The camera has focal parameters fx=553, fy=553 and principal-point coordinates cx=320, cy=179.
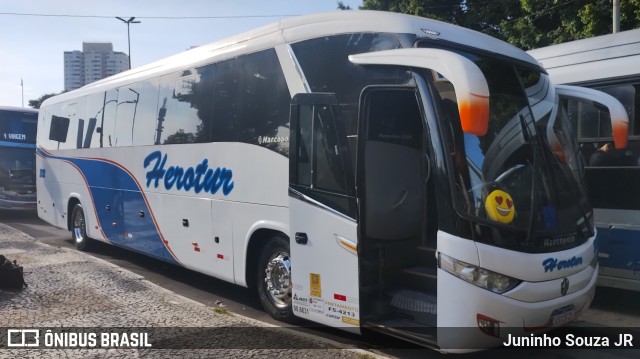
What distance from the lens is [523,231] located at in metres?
4.52

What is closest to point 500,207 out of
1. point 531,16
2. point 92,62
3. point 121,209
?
point 121,209

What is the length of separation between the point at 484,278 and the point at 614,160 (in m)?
3.60

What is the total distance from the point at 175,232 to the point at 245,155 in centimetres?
215

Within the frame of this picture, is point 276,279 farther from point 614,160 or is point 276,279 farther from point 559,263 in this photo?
point 614,160

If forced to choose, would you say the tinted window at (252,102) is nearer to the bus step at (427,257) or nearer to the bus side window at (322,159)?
the bus side window at (322,159)

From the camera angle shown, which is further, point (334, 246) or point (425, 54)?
point (334, 246)

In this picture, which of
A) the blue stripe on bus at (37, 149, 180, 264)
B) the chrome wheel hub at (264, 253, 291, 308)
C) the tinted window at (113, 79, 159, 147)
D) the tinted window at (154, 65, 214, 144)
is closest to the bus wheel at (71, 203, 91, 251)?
the blue stripe on bus at (37, 149, 180, 264)

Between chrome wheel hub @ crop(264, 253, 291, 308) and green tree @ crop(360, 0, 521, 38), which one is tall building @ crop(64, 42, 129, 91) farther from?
chrome wheel hub @ crop(264, 253, 291, 308)

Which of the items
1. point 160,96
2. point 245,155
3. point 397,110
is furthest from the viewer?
point 160,96

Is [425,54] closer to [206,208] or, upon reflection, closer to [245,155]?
[245,155]

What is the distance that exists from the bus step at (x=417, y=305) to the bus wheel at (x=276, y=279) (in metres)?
1.40

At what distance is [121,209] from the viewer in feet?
31.7

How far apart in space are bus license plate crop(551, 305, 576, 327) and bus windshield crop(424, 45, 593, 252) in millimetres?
535

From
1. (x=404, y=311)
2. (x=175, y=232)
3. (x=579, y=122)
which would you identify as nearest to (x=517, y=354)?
(x=404, y=311)
